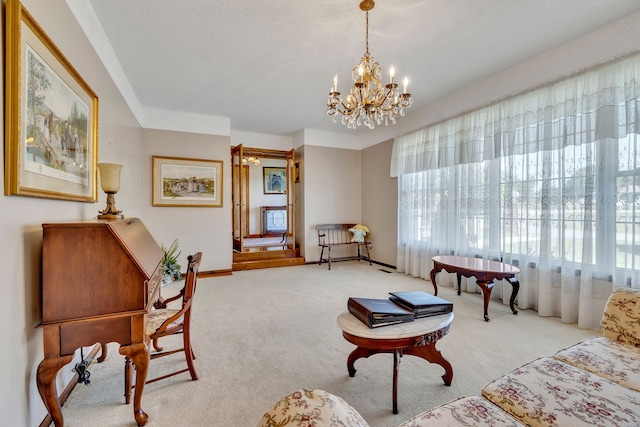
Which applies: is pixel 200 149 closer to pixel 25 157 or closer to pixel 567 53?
pixel 25 157

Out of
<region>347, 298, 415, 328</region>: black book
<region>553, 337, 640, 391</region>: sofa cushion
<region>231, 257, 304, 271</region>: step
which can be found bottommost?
<region>231, 257, 304, 271</region>: step

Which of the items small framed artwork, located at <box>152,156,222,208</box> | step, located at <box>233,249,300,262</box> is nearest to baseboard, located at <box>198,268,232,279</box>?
step, located at <box>233,249,300,262</box>

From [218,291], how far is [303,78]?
10.3 feet

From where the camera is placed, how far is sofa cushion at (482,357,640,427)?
37.8 inches

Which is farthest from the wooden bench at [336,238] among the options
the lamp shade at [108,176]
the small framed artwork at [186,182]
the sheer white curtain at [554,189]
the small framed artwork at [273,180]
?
the lamp shade at [108,176]

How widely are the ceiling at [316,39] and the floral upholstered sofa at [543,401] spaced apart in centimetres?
253

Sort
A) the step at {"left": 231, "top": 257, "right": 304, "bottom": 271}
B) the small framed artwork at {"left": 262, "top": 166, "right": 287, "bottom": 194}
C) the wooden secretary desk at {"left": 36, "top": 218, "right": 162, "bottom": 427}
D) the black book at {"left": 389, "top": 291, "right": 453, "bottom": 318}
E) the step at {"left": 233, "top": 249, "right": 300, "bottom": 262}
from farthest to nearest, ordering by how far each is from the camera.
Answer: the small framed artwork at {"left": 262, "top": 166, "right": 287, "bottom": 194} < the step at {"left": 233, "top": 249, "right": 300, "bottom": 262} < the step at {"left": 231, "top": 257, "right": 304, "bottom": 271} < the black book at {"left": 389, "top": 291, "right": 453, "bottom": 318} < the wooden secretary desk at {"left": 36, "top": 218, "right": 162, "bottom": 427}

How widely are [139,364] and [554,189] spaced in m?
3.86

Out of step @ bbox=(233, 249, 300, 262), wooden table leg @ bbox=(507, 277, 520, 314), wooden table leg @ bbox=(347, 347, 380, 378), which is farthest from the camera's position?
step @ bbox=(233, 249, 300, 262)

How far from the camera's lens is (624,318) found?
153 cm

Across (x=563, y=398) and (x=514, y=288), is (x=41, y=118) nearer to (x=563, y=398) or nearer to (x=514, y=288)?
(x=563, y=398)

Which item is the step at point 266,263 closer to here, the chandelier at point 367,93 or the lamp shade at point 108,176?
the lamp shade at point 108,176

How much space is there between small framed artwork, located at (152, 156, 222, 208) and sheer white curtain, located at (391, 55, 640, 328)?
382 centimetres

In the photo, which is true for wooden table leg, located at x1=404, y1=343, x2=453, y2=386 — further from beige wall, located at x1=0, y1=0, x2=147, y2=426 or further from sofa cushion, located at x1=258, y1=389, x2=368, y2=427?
beige wall, located at x1=0, y1=0, x2=147, y2=426
